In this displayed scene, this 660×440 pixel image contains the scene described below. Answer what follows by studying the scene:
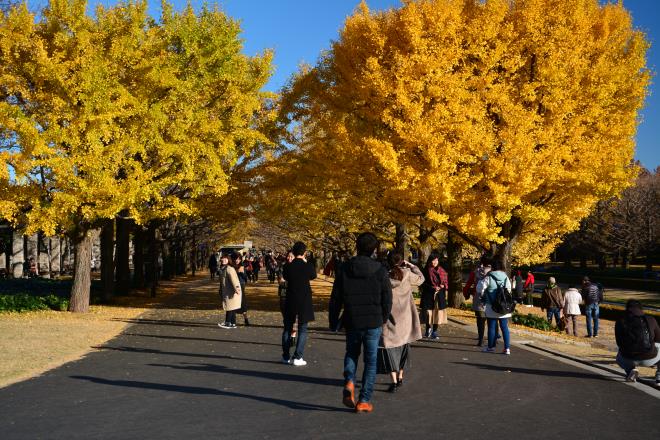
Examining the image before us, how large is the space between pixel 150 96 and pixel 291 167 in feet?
16.4

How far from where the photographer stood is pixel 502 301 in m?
11.2

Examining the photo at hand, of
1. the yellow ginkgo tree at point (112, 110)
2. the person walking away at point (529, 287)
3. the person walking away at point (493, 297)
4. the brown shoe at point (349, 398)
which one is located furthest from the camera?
the person walking away at point (529, 287)

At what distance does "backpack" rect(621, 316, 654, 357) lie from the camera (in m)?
8.59

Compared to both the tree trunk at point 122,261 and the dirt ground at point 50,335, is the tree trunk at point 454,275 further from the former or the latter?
the tree trunk at point 122,261

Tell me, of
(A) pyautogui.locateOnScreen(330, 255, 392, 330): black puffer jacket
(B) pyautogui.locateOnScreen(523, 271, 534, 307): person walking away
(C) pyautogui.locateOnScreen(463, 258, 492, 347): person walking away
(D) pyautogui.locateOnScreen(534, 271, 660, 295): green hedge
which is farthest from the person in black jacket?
(D) pyautogui.locateOnScreen(534, 271, 660, 295): green hedge

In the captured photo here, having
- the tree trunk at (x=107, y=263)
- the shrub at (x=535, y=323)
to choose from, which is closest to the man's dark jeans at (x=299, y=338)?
the shrub at (x=535, y=323)

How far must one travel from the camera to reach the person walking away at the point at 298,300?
385 inches

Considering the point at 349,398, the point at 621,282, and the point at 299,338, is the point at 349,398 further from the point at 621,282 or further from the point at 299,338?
the point at 621,282

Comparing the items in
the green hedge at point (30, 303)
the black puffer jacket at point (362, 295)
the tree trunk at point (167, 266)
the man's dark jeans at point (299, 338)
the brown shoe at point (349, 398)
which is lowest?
the brown shoe at point (349, 398)

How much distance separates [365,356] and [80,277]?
14.5m

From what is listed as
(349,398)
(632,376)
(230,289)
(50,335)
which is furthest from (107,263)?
(632,376)

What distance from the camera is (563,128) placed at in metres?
17.3

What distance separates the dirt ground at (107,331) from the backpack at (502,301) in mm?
1449

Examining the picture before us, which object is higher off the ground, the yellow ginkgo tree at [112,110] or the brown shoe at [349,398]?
the yellow ginkgo tree at [112,110]
